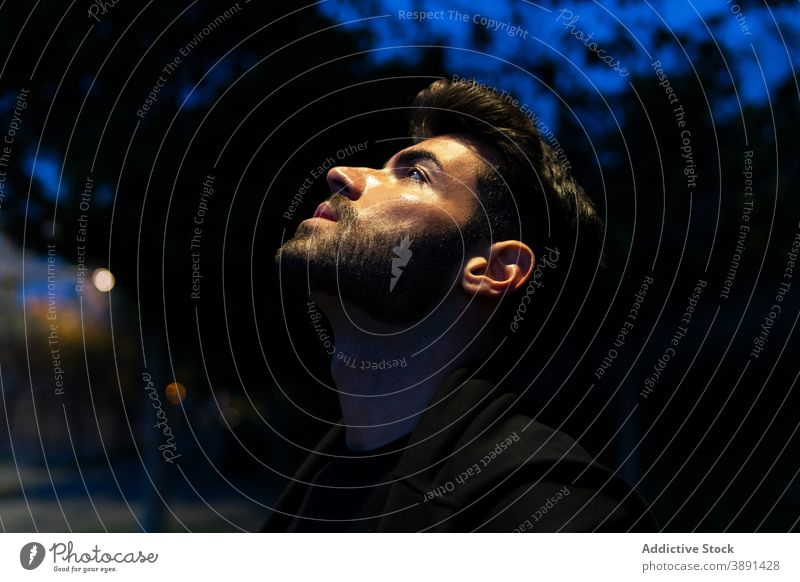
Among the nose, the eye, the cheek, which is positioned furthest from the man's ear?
the nose

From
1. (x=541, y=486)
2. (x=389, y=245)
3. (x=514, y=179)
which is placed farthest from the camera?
(x=514, y=179)

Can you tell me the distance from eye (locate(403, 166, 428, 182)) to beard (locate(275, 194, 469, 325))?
21 cm

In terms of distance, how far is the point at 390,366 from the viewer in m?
2.96

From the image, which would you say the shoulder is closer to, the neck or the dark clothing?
the dark clothing

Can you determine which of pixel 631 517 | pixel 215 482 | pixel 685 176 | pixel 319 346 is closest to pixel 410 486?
pixel 631 517

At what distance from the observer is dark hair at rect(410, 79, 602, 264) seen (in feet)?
9.87

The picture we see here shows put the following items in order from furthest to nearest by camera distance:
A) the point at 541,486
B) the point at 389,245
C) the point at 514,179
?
the point at 514,179, the point at 389,245, the point at 541,486

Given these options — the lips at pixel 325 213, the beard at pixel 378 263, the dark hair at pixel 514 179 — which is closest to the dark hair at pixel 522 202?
the dark hair at pixel 514 179

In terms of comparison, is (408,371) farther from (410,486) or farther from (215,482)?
(215,482)

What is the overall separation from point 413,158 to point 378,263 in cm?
41

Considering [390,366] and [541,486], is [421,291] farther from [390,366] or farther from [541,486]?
[541,486]

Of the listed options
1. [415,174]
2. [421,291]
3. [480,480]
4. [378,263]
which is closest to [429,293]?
[421,291]

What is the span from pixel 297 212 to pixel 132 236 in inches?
Result: 43.4

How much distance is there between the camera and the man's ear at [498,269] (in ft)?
9.76
